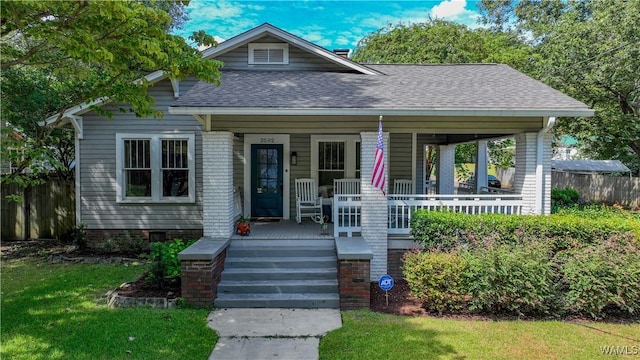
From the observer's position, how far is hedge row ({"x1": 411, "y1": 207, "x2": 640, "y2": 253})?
6.30 meters

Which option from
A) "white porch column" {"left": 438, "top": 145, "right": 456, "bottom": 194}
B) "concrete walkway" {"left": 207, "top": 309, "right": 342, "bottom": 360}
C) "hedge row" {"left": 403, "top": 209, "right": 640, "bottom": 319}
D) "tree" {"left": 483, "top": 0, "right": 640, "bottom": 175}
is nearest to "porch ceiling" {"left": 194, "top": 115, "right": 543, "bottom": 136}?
"hedge row" {"left": 403, "top": 209, "right": 640, "bottom": 319}

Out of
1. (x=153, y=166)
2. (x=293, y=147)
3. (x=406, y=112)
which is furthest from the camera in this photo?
(x=293, y=147)

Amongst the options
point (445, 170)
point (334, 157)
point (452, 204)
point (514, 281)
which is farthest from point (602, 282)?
point (445, 170)

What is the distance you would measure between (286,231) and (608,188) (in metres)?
20.8

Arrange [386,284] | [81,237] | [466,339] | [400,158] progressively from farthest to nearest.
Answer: [400,158], [81,237], [386,284], [466,339]

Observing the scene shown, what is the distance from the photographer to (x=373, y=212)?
7.14m

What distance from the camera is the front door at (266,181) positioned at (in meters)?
9.78

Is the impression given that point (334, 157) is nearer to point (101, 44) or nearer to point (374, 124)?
point (374, 124)

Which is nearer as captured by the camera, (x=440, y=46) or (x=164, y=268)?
(x=164, y=268)

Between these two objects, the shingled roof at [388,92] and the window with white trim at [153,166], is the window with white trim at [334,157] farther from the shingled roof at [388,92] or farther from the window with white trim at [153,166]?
the window with white trim at [153,166]

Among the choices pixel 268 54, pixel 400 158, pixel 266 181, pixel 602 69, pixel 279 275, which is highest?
pixel 602 69

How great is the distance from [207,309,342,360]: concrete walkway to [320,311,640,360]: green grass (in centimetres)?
21

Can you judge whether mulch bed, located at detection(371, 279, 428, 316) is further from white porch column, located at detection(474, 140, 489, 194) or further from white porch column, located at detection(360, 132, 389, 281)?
white porch column, located at detection(474, 140, 489, 194)

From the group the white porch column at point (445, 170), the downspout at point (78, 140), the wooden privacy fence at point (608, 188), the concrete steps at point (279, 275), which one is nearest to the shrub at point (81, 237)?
the downspout at point (78, 140)
